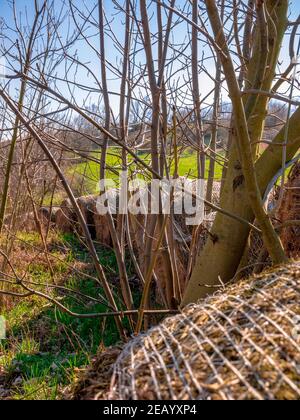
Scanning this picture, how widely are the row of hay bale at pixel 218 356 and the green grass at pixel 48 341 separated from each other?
159 cm

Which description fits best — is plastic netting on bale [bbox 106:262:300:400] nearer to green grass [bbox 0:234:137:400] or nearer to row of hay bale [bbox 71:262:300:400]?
row of hay bale [bbox 71:262:300:400]

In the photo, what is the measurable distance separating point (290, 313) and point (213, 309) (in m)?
0.25

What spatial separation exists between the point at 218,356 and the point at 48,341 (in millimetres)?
3533

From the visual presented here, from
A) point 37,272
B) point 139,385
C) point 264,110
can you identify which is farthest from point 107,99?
point 37,272

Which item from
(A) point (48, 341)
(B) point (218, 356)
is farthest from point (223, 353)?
(A) point (48, 341)

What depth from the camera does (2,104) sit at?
4.21m

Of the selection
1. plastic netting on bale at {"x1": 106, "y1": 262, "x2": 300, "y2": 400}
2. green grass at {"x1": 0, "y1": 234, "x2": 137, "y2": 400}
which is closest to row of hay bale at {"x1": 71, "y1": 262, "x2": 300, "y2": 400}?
plastic netting on bale at {"x1": 106, "y1": 262, "x2": 300, "y2": 400}

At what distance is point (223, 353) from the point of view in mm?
1123

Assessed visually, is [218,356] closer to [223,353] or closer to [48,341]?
[223,353]

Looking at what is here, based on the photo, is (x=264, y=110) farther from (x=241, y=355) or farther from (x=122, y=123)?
(x=241, y=355)

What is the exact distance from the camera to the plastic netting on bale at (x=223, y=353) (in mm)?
1015

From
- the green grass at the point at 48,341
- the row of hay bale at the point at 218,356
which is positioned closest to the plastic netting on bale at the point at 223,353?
the row of hay bale at the point at 218,356

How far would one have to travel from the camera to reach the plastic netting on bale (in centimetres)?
101
